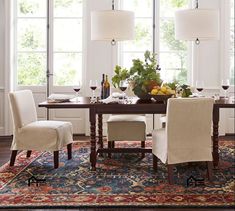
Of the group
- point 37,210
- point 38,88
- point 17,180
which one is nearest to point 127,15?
point 17,180

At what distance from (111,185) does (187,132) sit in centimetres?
82

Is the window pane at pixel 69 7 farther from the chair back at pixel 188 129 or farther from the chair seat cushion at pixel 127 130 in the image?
the chair back at pixel 188 129

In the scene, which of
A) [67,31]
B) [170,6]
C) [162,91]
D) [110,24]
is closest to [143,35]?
[170,6]

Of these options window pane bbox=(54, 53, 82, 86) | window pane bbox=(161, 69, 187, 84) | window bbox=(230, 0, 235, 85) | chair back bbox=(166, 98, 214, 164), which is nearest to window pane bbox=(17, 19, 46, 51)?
window pane bbox=(54, 53, 82, 86)

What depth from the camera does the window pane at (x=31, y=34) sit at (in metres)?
6.74

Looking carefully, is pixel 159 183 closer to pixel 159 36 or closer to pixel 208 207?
pixel 208 207

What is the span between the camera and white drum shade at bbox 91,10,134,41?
14.5 feet

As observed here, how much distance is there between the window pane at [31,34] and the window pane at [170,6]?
189cm

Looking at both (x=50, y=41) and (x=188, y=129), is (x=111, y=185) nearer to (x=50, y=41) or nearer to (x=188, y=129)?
(x=188, y=129)

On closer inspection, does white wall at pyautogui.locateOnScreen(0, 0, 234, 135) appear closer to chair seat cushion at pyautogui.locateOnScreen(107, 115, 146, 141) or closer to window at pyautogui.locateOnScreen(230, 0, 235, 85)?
window at pyautogui.locateOnScreen(230, 0, 235, 85)

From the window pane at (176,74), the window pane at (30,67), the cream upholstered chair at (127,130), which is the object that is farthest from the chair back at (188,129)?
the window pane at (30,67)

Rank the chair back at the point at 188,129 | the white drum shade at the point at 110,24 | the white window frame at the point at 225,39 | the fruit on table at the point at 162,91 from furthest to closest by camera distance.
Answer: the white window frame at the point at 225,39, the white drum shade at the point at 110,24, the fruit on table at the point at 162,91, the chair back at the point at 188,129

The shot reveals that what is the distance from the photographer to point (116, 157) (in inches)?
193

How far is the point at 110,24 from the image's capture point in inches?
174
